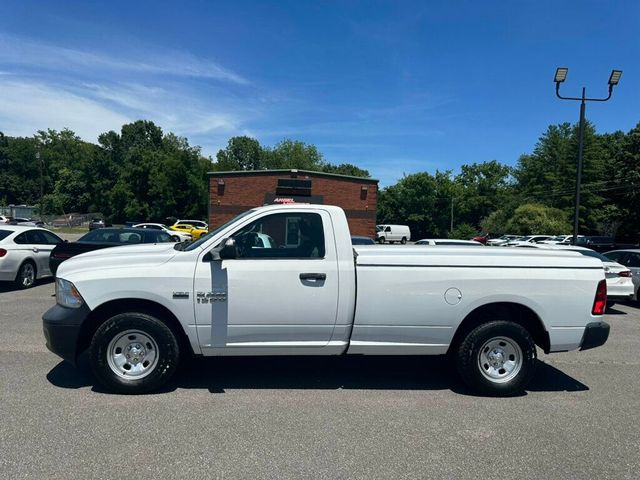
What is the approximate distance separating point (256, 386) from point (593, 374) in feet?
13.8

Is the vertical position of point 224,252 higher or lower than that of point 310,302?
higher

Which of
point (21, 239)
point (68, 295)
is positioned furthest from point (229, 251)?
point (21, 239)

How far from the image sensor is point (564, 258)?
5.11m

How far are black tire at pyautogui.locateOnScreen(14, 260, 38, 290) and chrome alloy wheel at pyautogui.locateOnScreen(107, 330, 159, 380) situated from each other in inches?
325

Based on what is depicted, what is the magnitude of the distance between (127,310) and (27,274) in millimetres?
8492

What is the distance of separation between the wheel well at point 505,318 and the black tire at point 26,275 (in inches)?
416

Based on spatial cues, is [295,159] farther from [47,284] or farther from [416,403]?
[416,403]

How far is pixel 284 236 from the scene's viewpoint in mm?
5129

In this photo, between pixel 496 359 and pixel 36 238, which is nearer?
pixel 496 359

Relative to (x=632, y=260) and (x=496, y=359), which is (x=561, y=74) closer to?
(x=632, y=260)

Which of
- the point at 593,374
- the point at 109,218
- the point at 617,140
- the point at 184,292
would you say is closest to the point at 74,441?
the point at 184,292

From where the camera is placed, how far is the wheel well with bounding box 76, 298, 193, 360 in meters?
4.80

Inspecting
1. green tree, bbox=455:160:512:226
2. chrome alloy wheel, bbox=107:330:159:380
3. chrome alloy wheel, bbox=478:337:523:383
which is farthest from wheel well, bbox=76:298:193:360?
green tree, bbox=455:160:512:226

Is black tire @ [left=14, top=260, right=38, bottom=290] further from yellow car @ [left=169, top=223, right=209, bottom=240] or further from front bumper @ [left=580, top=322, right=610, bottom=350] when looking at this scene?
yellow car @ [left=169, top=223, right=209, bottom=240]
